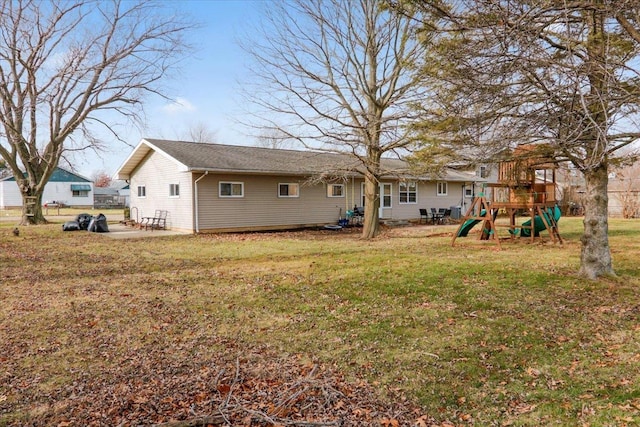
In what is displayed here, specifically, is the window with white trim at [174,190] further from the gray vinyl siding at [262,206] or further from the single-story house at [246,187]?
the gray vinyl siding at [262,206]

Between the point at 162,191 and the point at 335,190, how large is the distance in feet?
26.5

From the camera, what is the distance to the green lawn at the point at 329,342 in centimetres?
345

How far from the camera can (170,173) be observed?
17.9 m

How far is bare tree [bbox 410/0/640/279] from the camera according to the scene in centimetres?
455

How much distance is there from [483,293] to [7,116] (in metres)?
23.6

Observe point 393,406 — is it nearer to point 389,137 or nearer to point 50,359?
point 50,359

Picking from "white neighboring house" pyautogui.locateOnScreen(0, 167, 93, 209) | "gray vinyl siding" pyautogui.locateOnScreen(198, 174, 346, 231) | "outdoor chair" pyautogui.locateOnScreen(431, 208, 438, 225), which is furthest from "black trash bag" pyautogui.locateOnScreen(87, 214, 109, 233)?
"white neighboring house" pyautogui.locateOnScreen(0, 167, 93, 209)

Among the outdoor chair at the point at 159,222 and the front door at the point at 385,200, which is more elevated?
the front door at the point at 385,200

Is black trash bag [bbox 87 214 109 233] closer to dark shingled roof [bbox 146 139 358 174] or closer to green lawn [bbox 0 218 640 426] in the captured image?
dark shingled roof [bbox 146 139 358 174]

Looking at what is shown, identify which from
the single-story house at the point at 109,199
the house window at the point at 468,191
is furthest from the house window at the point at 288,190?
the single-story house at the point at 109,199

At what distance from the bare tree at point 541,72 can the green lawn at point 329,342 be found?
220 cm

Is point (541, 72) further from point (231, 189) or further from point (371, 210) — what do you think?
point (231, 189)

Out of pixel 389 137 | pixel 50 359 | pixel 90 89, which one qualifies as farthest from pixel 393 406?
pixel 90 89

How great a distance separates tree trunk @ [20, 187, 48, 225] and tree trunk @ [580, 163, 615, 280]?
23.2 m
